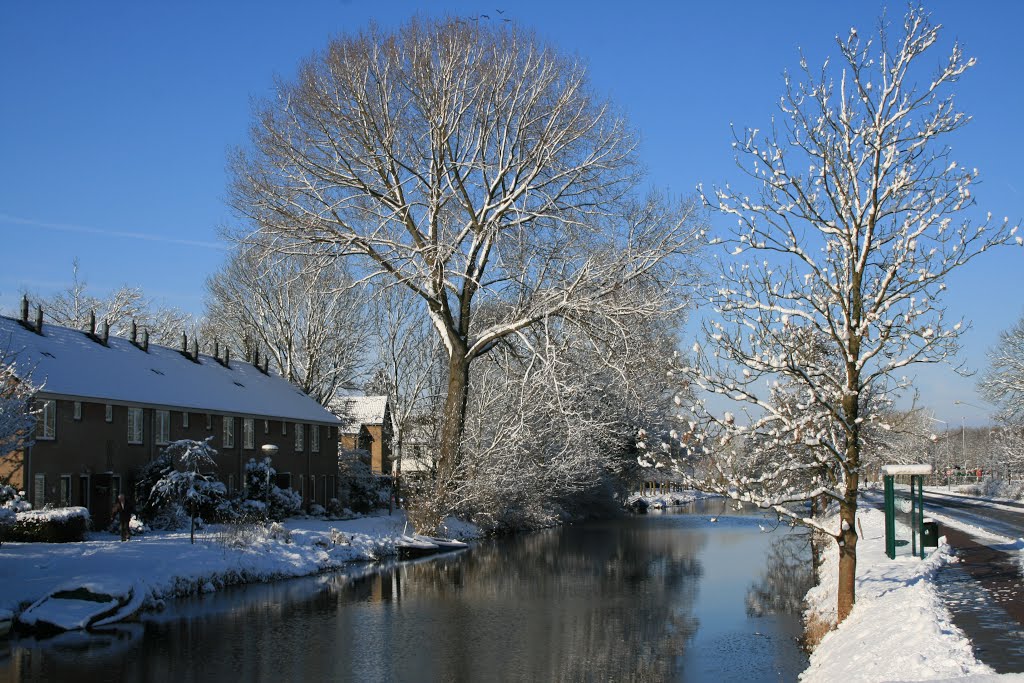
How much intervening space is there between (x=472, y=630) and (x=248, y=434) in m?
24.3

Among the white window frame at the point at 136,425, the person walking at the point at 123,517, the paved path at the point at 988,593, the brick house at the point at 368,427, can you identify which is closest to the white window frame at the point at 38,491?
the person walking at the point at 123,517

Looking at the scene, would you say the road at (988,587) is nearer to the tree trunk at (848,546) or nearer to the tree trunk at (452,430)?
the tree trunk at (848,546)

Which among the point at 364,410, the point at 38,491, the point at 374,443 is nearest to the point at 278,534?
the point at 38,491

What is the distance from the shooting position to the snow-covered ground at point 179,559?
20.7 m

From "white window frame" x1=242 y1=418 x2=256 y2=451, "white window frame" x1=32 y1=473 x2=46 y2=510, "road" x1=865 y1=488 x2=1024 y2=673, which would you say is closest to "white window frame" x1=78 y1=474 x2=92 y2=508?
"white window frame" x1=32 y1=473 x2=46 y2=510

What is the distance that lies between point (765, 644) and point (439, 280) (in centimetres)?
1603

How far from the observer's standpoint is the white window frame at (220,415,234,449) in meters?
39.0

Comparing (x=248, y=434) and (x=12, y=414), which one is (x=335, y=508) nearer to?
(x=248, y=434)

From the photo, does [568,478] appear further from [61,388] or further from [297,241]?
[61,388]

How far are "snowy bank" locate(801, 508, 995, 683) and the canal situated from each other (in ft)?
3.38

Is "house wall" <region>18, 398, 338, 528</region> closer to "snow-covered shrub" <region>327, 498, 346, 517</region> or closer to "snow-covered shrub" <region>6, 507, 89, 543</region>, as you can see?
"snow-covered shrub" <region>6, 507, 89, 543</region>

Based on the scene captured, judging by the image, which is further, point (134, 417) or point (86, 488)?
point (134, 417)

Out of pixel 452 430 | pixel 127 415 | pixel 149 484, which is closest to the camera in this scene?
pixel 452 430

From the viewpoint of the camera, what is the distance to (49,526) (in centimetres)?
Answer: 2611
